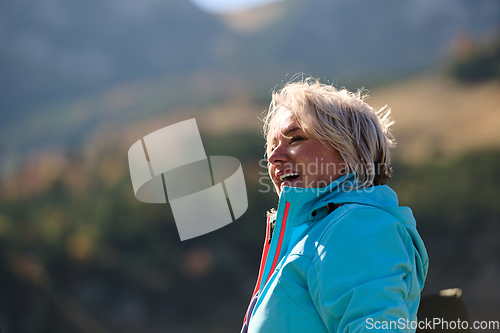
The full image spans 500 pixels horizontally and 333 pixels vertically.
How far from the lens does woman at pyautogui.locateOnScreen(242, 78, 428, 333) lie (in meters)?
0.75

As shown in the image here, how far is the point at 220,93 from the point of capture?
106 inches

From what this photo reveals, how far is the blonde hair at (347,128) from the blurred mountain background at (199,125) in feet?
4.91

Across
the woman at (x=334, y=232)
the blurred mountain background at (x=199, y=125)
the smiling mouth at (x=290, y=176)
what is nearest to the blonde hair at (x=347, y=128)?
the woman at (x=334, y=232)

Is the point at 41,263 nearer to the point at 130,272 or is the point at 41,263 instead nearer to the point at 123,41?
the point at 130,272

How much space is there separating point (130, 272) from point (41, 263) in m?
0.63

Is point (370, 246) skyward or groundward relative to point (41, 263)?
skyward

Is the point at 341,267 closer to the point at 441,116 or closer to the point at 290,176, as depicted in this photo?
the point at 290,176

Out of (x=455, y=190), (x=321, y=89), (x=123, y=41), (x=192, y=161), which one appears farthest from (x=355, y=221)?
(x=123, y=41)

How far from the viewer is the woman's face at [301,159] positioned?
103 centimetres

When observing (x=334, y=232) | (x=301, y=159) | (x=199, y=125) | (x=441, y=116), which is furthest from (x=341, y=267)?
(x=441, y=116)

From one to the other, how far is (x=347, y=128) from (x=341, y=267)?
425mm

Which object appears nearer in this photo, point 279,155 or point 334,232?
point 334,232

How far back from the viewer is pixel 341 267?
0.77m

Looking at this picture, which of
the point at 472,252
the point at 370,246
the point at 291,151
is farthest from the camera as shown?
the point at 472,252
